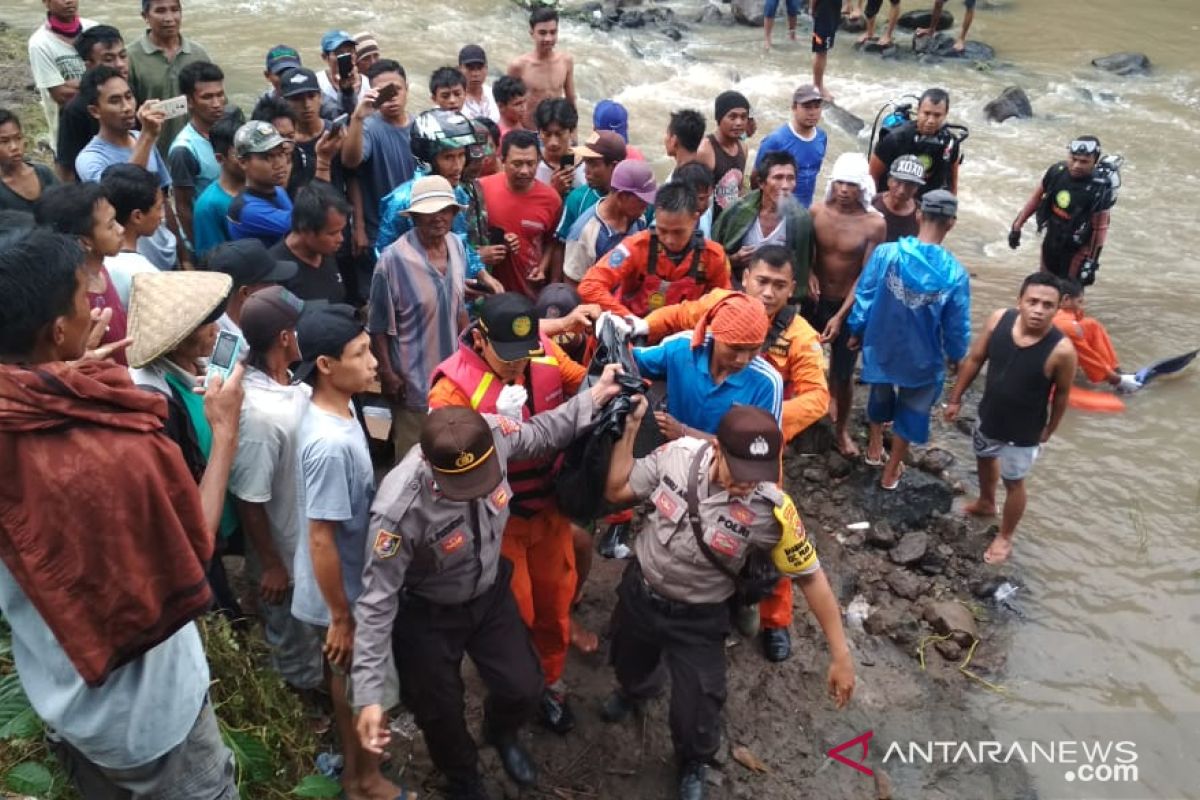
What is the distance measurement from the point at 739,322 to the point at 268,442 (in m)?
1.90

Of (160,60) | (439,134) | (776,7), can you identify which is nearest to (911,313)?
(439,134)

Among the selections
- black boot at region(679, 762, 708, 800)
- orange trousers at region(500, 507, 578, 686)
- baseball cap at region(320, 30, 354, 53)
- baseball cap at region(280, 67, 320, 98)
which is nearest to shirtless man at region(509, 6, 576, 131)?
baseball cap at region(320, 30, 354, 53)

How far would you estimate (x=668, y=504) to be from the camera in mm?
3342

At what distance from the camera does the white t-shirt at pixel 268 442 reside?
3.07 m

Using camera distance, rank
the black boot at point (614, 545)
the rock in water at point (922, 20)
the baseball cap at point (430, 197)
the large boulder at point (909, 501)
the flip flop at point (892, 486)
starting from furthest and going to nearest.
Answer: the rock in water at point (922, 20), the flip flop at point (892, 486), the large boulder at point (909, 501), the black boot at point (614, 545), the baseball cap at point (430, 197)

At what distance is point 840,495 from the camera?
18.7 feet

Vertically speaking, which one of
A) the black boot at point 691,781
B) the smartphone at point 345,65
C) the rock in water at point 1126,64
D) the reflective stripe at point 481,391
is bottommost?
the black boot at point 691,781

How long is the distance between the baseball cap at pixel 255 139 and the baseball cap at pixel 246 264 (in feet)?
2.68

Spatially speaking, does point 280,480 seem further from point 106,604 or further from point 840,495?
point 840,495

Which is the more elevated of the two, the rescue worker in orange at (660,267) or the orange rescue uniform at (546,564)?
the rescue worker in orange at (660,267)

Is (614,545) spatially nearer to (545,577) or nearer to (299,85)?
(545,577)

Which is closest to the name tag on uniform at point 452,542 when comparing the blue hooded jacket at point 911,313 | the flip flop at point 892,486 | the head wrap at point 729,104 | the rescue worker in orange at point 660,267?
the rescue worker in orange at point 660,267

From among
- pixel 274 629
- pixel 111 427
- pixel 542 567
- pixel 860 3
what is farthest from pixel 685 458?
pixel 860 3

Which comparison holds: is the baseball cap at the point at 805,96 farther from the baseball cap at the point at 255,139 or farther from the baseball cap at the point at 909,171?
the baseball cap at the point at 255,139
